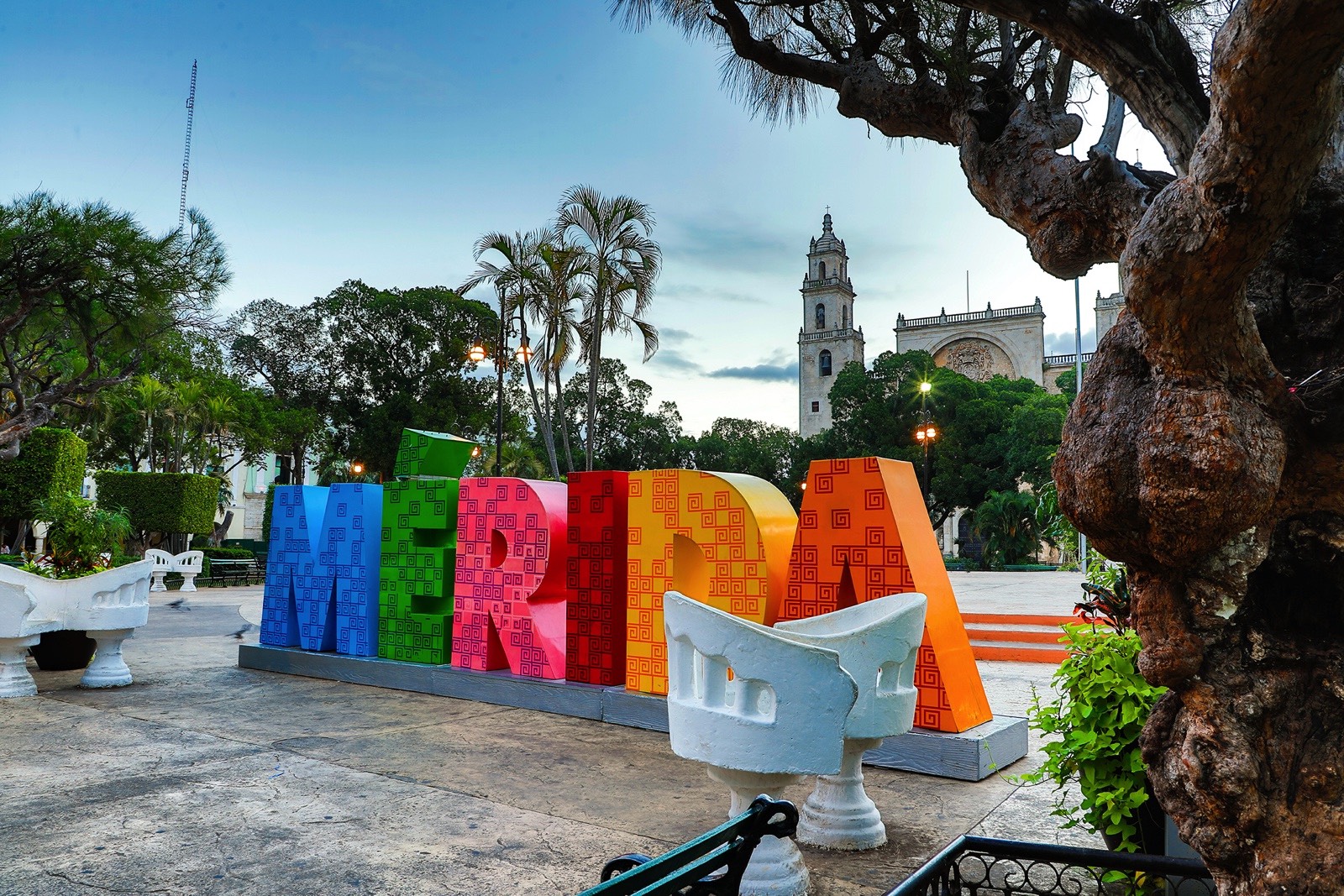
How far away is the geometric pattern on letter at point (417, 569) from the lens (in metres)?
8.48

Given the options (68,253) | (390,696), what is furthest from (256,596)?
(390,696)

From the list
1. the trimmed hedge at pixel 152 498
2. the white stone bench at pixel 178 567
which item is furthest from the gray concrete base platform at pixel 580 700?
the trimmed hedge at pixel 152 498

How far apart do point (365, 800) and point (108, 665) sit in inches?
208

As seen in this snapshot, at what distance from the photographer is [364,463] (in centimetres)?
3419

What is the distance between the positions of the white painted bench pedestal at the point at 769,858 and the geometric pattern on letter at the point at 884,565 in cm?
229

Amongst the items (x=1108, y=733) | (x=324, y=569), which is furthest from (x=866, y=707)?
(x=324, y=569)

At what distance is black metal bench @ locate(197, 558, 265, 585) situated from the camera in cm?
2544

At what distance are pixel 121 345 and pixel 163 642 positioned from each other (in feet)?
15.2

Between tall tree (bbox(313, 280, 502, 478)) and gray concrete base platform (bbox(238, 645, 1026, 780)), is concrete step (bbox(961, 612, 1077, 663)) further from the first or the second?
tall tree (bbox(313, 280, 502, 478))

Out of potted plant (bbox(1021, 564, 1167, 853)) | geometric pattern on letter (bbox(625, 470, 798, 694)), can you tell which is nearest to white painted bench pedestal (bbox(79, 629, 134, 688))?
geometric pattern on letter (bbox(625, 470, 798, 694))

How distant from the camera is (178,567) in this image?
76.2ft

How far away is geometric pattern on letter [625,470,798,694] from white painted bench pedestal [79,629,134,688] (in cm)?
523

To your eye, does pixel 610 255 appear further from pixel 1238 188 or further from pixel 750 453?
pixel 750 453

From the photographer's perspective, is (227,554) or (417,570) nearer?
(417,570)
